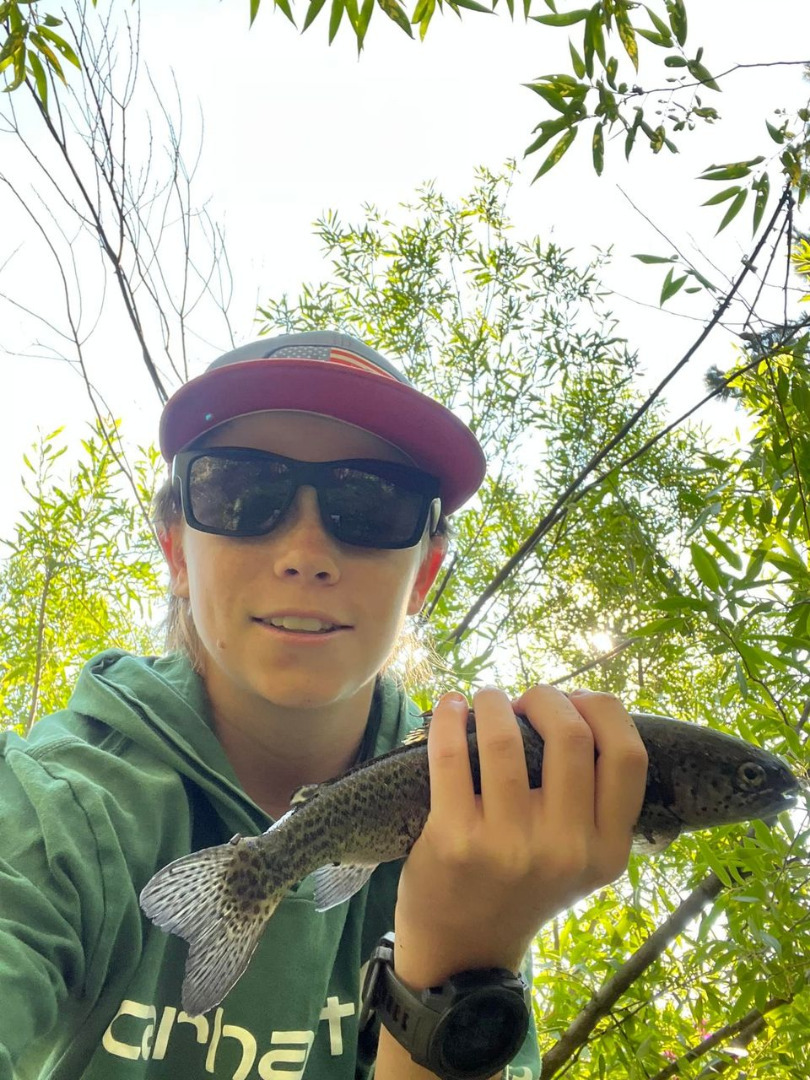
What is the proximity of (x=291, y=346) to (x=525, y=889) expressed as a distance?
53.1 inches

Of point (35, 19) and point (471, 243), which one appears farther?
point (471, 243)

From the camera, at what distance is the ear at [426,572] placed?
210cm

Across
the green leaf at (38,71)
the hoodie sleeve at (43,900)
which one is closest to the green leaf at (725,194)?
the green leaf at (38,71)

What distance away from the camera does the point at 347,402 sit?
1.76m

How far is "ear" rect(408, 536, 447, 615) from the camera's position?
2.10 m

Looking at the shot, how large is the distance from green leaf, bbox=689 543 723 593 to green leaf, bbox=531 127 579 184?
2.47 ft

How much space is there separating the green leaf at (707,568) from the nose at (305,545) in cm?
69

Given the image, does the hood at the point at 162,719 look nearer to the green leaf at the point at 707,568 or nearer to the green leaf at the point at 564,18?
the green leaf at the point at 707,568

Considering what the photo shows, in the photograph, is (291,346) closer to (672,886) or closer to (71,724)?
(71,724)

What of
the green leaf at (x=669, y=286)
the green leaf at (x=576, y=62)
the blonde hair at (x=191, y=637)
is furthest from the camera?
the blonde hair at (x=191, y=637)

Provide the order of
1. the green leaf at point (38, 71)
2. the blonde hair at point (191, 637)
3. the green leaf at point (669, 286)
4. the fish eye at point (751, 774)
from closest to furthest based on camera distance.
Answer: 1. the fish eye at point (751, 774)
2. the green leaf at point (38, 71)
3. the green leaf at point (669, 286)
4. the blonde hair at point (191, 637)

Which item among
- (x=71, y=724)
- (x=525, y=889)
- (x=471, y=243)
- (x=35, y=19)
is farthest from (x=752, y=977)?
(x=471, y=243)

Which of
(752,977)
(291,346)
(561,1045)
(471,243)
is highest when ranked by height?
(471,243)

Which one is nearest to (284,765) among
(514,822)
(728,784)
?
(514,822)
